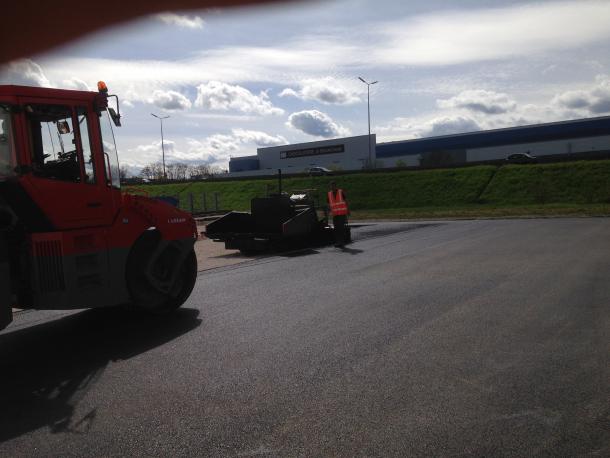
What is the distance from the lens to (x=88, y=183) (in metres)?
6.21

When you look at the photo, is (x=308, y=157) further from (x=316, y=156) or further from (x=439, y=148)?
(x=439, y=148)

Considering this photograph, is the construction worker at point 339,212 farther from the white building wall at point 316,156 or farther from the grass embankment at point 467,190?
the white building wall at point 316,156

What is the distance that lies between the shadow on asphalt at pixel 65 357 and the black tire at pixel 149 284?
0.17m

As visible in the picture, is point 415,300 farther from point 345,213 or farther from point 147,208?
point 345,213

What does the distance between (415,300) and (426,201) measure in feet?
101

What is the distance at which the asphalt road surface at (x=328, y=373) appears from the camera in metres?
3.47

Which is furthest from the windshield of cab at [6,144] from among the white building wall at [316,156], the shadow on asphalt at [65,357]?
the white building wall at [316,156]

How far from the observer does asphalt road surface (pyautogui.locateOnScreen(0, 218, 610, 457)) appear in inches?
137

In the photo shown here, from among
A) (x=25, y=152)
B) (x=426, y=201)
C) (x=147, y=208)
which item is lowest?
(x=426, y=201)

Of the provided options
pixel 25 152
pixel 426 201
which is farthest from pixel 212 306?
pixel 426 201

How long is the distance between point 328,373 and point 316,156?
274 feet

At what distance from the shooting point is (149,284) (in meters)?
7.01

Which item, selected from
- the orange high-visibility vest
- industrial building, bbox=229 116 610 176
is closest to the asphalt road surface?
the orange high-visibility vest

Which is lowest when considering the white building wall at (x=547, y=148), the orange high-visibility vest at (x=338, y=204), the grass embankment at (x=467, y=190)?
the grass embankment at (x=467, y=190)
